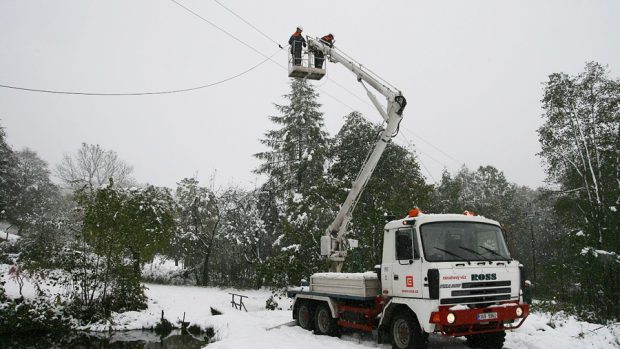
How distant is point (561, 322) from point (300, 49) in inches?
393

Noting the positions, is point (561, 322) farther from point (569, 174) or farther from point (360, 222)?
Answer: point (569, 174)

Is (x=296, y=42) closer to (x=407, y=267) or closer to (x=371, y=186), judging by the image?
(x=407, y=267)

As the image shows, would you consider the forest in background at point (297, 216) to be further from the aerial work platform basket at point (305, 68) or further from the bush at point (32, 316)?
the aerial work platform basket at point (305, 68)

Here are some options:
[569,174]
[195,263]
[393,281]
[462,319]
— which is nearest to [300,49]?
[393,281]

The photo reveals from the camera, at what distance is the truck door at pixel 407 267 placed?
8492mm

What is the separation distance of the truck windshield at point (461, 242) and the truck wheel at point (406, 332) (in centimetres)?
125

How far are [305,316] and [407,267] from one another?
4.67 m

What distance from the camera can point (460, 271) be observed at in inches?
322

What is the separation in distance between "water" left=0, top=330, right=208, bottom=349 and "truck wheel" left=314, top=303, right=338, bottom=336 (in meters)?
5.04

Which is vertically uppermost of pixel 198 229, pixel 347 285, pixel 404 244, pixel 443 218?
pixel 198 229

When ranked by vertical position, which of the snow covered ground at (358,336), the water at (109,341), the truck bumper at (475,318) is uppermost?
the truck bumper at (475,318)

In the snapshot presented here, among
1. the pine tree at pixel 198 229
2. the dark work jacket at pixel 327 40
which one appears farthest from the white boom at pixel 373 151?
the pine tree at pixel 198 229

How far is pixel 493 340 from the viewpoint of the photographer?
895 centimetres

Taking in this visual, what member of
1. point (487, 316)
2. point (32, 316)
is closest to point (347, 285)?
point (487, 316)
